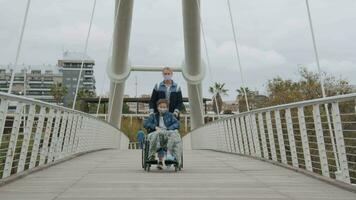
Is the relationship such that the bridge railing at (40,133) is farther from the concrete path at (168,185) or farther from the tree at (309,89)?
the tree at (309,89)

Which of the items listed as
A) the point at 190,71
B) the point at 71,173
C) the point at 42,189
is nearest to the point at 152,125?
the point at 71,173

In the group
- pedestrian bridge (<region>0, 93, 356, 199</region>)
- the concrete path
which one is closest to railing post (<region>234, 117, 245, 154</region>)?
pedestrian bridge (<region>0, 93, 356, 199</region>)

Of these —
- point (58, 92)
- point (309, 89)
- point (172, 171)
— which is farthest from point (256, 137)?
point (58, 92)

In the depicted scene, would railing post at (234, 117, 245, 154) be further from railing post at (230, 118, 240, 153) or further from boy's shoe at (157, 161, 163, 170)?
boy's shoe at (157, 161, 163, 170)

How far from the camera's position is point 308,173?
745 cm

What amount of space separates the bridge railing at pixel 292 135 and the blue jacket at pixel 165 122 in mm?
1582

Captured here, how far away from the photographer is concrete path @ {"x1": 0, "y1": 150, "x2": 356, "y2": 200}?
5.44 metres

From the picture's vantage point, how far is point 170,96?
8242 millimetres

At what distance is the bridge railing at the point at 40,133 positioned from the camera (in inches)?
261

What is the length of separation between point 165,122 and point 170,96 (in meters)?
0.37

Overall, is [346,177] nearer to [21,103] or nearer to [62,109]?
[21,103]

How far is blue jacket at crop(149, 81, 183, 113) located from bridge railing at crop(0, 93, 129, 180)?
4.95 feet

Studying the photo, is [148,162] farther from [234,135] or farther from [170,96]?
[234,135]

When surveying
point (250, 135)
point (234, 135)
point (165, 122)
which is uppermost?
point (234, 135)
